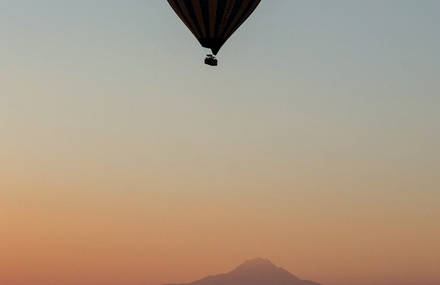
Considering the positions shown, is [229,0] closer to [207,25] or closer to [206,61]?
[207,25]

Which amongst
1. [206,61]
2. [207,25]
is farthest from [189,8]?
[206,61]

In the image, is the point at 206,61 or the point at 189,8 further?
the point at 189,8

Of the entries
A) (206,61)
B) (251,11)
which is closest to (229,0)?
(251,11)

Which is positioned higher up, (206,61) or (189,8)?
(189,8)

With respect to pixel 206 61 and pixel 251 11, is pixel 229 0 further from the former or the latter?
pixel 206 61
